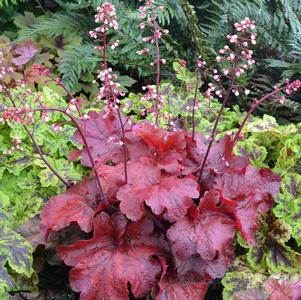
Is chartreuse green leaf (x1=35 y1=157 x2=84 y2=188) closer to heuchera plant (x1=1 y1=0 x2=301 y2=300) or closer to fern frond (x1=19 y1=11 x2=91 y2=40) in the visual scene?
heuchera plant (x1=1 y1=0 x2=301 y2=300)

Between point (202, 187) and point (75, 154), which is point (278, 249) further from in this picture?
point (75, 154)

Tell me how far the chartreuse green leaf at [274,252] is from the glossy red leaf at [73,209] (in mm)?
624

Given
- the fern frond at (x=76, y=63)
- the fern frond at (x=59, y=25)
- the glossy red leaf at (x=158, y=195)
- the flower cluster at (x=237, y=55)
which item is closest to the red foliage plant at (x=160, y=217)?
the glossy red leaf at (x=158, y=195)

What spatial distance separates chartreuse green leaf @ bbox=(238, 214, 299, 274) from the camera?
206cm

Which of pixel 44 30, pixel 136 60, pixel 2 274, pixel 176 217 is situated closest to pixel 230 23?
pixel 136 60

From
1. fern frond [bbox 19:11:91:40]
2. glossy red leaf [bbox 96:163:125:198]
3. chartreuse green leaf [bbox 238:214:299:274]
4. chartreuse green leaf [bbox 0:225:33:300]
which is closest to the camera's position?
chartreuse green leaf [bbox 0:225:33:300]

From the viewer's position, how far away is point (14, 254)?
6.13 ft

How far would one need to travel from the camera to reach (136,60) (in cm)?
337

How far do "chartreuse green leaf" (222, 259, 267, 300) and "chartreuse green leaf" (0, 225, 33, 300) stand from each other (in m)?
0.74

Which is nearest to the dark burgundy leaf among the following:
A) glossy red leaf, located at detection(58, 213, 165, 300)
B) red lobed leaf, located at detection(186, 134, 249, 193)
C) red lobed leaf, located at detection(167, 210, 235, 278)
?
red lobed leaf, located at detection(186, 134, 249, 193)

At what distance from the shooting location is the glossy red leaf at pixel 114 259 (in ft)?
5.82

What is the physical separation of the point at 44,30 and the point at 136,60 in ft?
2.09

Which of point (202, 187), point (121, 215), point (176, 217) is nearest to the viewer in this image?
point (176, 217)

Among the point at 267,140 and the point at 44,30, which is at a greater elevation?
the point at 44,30
